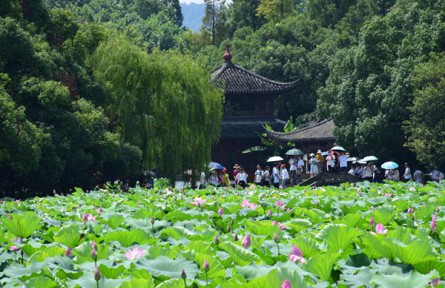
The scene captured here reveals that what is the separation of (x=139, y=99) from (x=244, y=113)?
2076cm

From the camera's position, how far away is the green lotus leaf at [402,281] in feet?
10.7

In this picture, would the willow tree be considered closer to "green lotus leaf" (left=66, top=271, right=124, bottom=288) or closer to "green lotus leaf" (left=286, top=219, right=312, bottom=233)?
"green lotus leaf" (left=286, top=219, right=312, bottom=233)

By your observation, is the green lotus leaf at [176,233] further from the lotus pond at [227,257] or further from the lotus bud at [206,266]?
the lotus bud at [206,266]

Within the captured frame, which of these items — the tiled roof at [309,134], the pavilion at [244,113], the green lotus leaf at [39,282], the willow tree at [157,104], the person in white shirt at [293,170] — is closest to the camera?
the green lotus leaf at [39,282]

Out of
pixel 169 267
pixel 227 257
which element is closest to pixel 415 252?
pixel 227 257

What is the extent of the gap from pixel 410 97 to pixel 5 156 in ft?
57.9

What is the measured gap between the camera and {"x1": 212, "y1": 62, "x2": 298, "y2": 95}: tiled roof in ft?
150

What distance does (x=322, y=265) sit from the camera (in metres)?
3.84

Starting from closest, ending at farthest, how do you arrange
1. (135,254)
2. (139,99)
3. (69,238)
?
(135,254) → (69,238) → (139,99)

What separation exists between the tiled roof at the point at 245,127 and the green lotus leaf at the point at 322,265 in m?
41.0

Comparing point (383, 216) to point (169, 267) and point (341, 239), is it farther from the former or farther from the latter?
point (169, 267)

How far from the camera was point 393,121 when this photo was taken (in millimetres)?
33062

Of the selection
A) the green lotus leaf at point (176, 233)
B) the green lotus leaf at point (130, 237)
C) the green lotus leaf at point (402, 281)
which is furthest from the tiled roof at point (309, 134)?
the green lotus leaf at point (402, 281)

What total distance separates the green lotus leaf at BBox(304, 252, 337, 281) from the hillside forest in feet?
51.7
